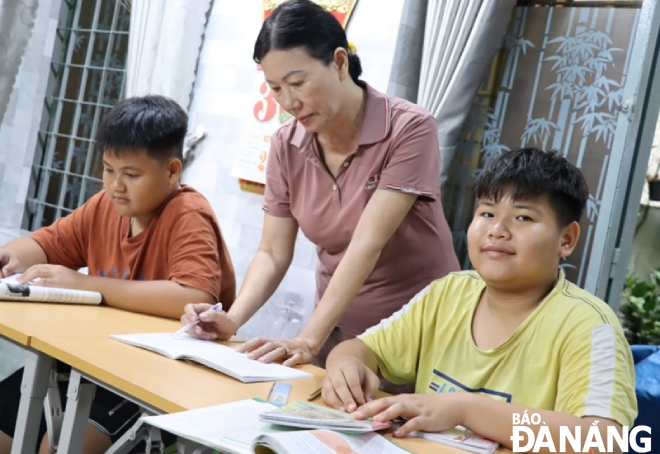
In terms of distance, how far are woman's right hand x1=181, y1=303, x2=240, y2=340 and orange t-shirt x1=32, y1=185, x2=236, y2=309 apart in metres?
0.27

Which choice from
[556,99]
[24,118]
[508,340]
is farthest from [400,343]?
[24,118]

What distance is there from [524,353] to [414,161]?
622 mm

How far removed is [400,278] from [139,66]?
257cm

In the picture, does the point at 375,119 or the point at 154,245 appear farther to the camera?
the point at 154,245

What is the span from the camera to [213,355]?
1.59 meters

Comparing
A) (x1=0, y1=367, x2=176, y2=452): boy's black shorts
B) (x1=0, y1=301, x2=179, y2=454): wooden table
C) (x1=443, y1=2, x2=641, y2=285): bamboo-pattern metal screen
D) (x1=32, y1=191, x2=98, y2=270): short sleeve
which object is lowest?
(x1=0, y1=367, x2=176, y2=452): boy's black shorts

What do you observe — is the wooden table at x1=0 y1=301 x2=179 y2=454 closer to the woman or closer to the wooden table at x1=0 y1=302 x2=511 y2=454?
the wooden table at x1=0 y1=302 x2=511 y2=454

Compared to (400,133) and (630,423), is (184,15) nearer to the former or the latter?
(400,133)

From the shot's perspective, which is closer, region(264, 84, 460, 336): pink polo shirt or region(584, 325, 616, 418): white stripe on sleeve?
region(584, 325, 616, 418): white stripe on sleeve

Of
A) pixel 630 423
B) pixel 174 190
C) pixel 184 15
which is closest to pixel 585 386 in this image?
pixel 630 423

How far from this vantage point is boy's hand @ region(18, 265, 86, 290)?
2.06 metres

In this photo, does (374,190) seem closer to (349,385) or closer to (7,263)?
(349,385)

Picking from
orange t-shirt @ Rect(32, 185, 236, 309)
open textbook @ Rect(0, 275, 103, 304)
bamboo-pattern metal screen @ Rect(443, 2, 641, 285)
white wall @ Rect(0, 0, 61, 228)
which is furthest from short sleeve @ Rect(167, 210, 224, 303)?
white wall @ Rect(0, 0, 61, 228)

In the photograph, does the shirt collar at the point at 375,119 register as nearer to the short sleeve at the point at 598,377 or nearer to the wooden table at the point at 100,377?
the wooden table at the point at 100,377
